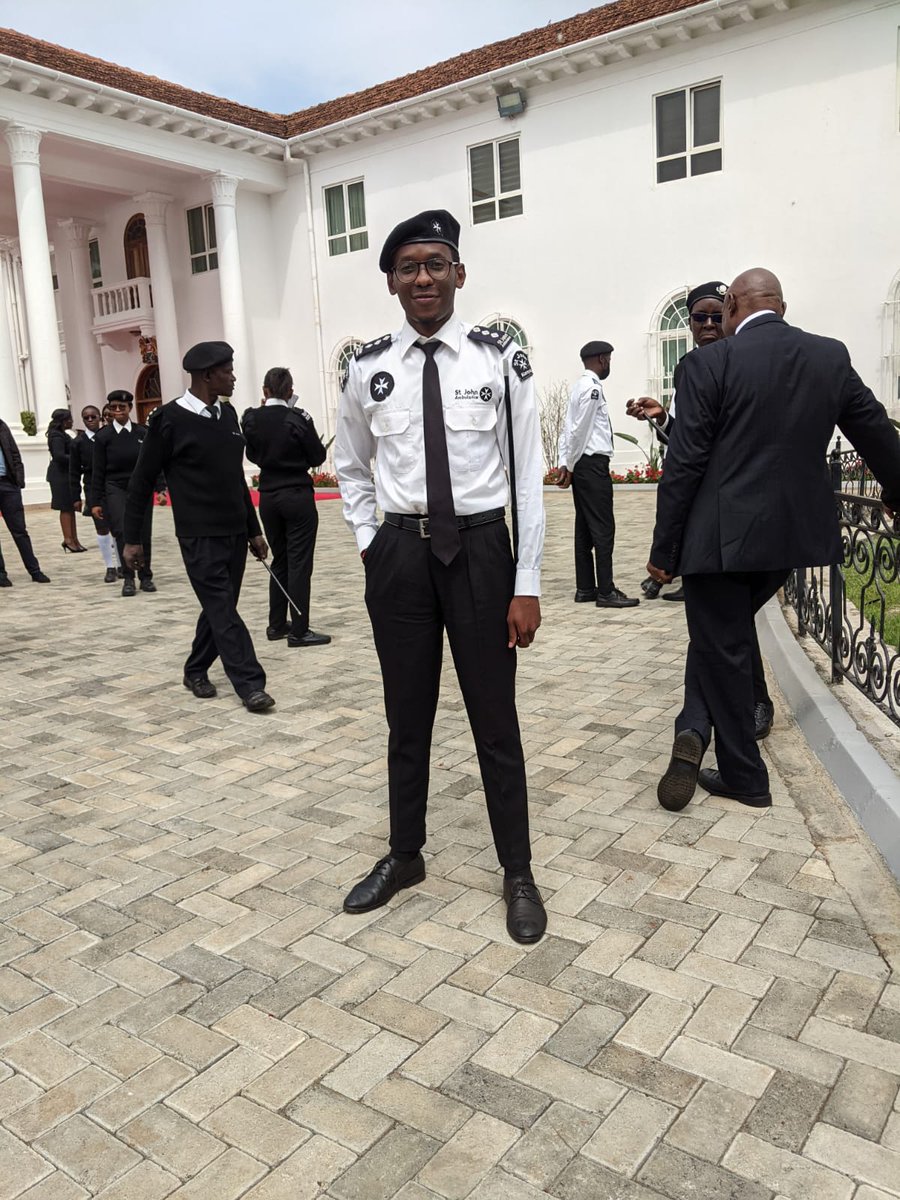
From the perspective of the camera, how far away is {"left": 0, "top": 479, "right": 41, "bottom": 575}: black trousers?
397 inches

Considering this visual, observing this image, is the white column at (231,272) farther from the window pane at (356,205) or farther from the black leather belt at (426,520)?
the black leather belt at (426,520)

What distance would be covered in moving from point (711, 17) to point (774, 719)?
16815 millimetres

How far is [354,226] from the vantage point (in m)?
23.5

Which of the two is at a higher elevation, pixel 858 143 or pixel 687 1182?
pixel 858 143

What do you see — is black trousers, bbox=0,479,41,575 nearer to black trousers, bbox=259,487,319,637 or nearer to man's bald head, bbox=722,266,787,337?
black trousers, bbox=259,487,319,637

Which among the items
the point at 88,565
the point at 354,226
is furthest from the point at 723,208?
the point at 88,565

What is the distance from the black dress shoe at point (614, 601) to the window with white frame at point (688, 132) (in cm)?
1346

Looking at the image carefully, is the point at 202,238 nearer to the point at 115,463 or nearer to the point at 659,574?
the point at 115,463

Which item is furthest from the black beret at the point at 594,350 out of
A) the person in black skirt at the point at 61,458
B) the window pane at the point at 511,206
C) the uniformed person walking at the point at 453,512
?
the window pane at the point at 511,206

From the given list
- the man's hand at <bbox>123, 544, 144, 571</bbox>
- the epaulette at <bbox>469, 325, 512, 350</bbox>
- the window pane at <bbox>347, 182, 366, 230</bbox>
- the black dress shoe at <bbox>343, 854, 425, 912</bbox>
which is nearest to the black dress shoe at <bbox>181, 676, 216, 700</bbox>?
the man's hand at <bbox>123, 544, 144, 571</bbox>

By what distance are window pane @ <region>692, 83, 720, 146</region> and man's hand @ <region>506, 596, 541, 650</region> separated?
18.0 meters

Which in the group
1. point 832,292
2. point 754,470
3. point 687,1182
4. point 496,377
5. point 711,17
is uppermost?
point 711,17

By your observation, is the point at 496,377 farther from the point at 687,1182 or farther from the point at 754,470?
the point at 687,1182

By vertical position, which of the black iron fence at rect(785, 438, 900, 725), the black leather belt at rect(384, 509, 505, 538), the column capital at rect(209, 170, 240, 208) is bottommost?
the black iron fence at rect(785, 438, 900, 725)
